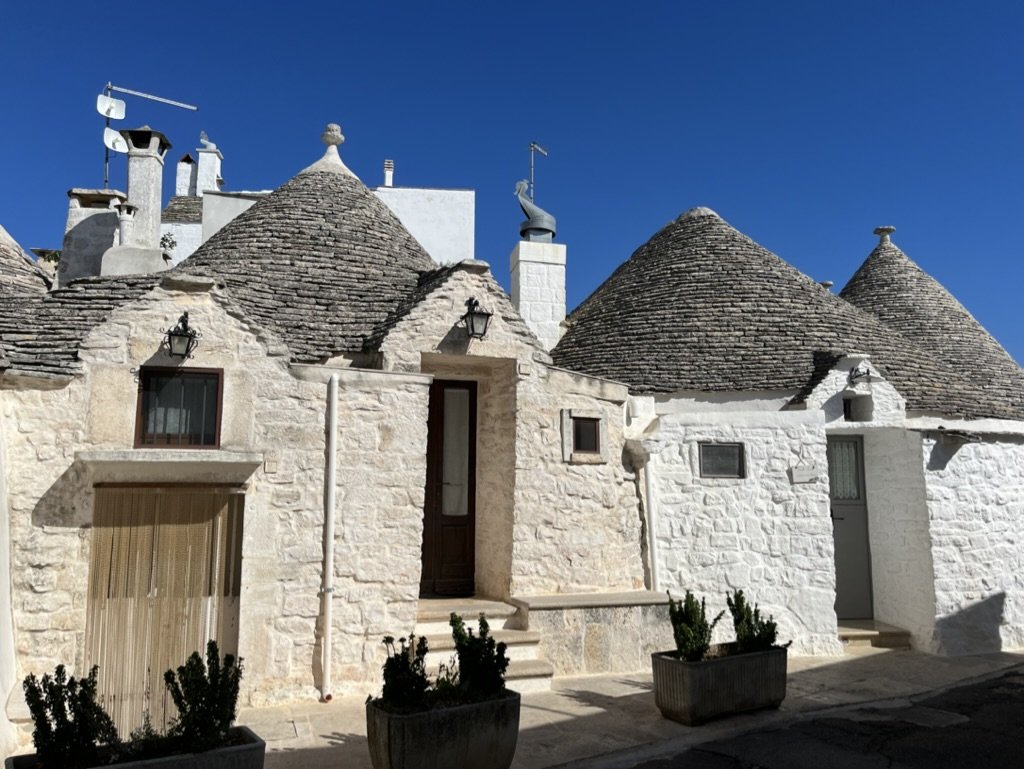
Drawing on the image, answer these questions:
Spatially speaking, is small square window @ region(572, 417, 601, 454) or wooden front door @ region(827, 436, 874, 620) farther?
wooden front door @ region(827, 436, 874, 620)

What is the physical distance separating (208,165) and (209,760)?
21.9 meters

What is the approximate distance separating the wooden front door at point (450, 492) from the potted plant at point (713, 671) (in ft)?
9.89

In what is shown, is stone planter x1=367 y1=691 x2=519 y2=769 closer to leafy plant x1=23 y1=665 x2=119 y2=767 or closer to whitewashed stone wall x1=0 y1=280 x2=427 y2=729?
leafy plant x1=23 y1=665 x2=119 y2=767

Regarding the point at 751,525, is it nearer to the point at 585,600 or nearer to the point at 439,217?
the point at 585,600

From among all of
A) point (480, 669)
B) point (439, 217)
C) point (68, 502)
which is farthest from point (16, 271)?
point (439, 217)

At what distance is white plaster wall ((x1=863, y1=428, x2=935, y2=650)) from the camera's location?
984 cm

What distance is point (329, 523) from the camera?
7328mm

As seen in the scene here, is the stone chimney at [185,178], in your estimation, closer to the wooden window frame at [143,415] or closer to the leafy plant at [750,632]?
the wooden window frame at [143,415]

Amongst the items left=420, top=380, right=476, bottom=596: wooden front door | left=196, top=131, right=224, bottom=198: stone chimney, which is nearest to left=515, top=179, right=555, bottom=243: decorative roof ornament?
left=420, top=380, right=476, bottom=596: wooden front door

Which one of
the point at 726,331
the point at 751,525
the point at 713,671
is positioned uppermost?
the point at 726,331

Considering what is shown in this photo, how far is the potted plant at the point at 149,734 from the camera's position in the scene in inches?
161

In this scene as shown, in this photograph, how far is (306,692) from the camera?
23.2 ft

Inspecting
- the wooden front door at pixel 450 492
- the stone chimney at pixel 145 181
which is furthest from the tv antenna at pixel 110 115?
the wooden front door at pixel 450 492

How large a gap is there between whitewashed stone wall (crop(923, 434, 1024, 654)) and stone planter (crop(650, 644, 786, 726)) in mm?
3973
